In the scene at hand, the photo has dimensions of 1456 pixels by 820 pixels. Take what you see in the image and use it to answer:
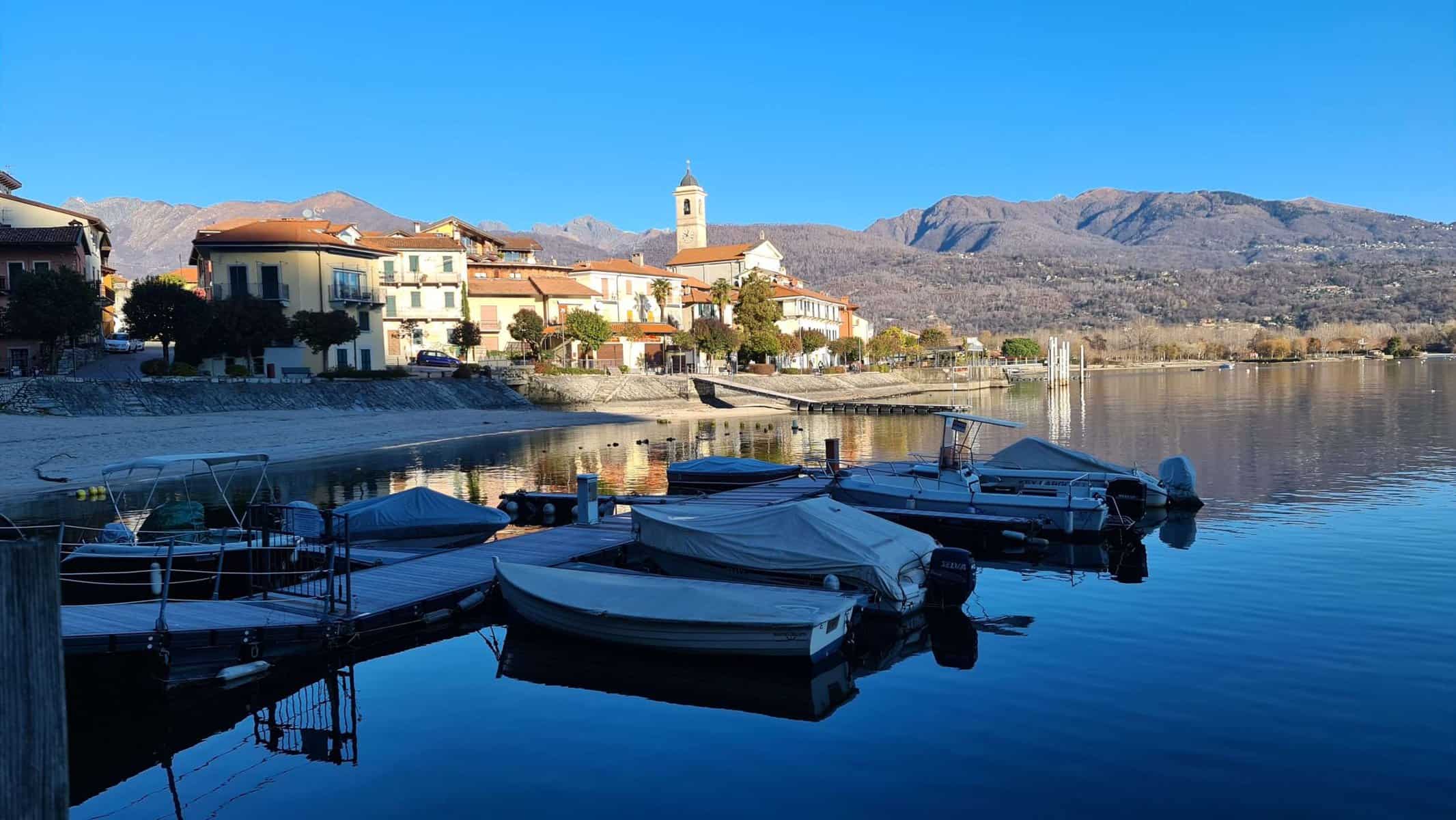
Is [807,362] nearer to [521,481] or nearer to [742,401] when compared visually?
[742,401]

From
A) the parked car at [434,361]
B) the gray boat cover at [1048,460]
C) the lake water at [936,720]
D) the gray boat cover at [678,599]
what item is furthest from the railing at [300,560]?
the parked car at [434,361]

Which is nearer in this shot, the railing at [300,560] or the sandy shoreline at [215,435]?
the railing at [300,560]

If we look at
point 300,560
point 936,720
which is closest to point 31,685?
point 936,720

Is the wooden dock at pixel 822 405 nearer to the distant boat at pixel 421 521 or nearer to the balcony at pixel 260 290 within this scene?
the balcony at pixel 260 290

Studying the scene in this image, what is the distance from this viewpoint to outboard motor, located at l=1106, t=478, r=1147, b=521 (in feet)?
107

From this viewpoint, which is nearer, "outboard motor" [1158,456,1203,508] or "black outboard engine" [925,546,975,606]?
"black outboard engine" [925,546,975,606]

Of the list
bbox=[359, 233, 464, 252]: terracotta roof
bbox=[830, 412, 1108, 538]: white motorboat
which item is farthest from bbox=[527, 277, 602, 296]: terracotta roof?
bbox=[830, 412, 1108, 538]: white motorboat

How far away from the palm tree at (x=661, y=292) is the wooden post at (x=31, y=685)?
108464 millimetres

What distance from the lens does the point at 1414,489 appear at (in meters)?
35.4

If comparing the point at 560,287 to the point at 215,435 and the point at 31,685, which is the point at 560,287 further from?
the point at 31,685

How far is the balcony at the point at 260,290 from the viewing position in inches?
2825

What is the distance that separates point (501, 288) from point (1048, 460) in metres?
72.3

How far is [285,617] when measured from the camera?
1762 cm

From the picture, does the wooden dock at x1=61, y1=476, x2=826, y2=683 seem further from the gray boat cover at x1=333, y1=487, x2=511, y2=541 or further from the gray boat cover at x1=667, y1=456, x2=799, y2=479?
the gray boat cover at x1=667, y1=456, x2=799, y2=479
